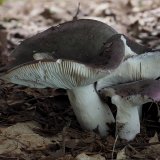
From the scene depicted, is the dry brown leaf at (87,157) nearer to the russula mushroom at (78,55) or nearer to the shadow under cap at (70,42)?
the russula mushroom at (78,55)

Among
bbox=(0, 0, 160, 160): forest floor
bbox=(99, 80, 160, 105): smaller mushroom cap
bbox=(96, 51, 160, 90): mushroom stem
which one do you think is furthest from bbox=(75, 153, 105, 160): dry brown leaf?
bbox=(96, 51, 160, 90): mushroom stem

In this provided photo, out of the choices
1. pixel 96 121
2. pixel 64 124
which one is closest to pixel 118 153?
pixel 96 121

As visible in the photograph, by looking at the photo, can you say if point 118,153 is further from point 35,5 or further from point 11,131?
point 35,5

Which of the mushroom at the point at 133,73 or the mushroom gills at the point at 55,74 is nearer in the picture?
the mushroom gills at the point at 55,74

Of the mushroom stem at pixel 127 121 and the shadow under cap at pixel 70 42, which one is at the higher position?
the shadow under cap at pixel 70 42

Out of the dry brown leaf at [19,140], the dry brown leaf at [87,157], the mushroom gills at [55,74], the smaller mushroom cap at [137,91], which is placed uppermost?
the mushroom gills at [55,74]

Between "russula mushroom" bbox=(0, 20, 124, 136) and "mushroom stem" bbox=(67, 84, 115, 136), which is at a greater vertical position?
"russula mushroom" bbox=(0, 20, 124, 136)

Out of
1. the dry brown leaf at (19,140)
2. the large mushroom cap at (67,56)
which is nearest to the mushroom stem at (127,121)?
the large mushroom cap at (67,56)

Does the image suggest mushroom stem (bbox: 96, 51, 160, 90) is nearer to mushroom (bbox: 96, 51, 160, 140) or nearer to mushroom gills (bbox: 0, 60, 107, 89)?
mushroom (bbox: 96, 51, 160, 140)

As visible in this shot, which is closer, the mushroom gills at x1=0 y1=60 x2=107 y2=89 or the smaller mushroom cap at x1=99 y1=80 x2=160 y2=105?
the mushroom gills at x1=0 y1=60 x2=107 y2=89
